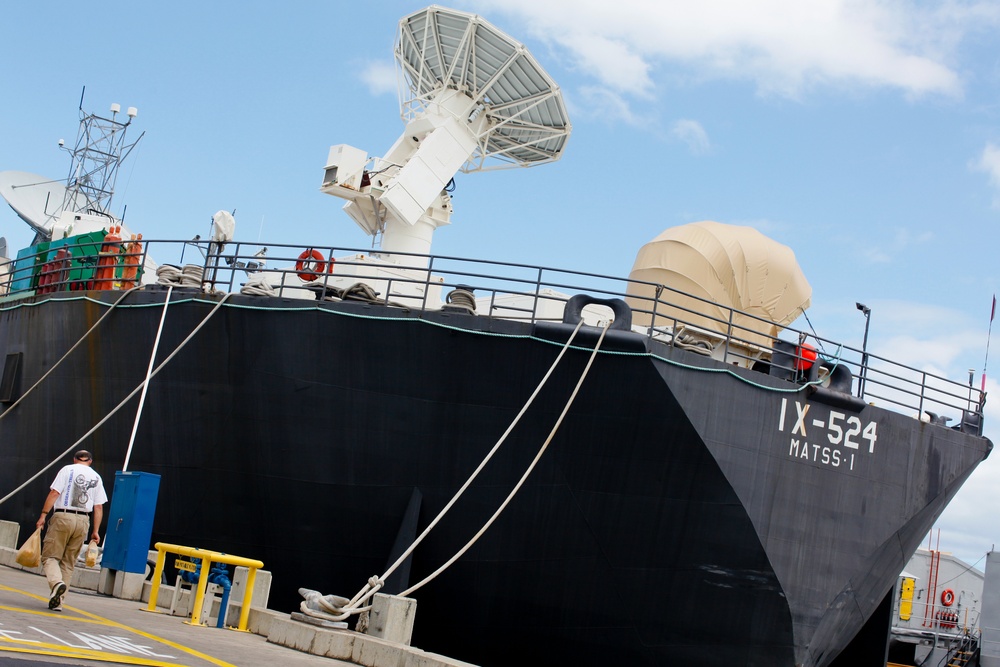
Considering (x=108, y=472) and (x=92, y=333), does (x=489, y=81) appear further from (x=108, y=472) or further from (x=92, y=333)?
(x=108, y=472)

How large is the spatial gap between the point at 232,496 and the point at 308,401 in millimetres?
1893

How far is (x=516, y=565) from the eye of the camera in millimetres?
13336

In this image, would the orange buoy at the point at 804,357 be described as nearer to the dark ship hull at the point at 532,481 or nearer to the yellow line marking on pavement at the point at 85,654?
the dark ship hull at the point at 532,481

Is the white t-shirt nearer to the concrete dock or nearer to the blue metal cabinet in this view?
the concrete dock

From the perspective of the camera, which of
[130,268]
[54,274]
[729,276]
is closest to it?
[130,268]

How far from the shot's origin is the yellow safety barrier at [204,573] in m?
10.6

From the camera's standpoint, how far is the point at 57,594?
9.49 metres

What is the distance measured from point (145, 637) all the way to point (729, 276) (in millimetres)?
11980

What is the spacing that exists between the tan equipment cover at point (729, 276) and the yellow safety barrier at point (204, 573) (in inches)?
349

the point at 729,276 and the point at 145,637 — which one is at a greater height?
the point at 729,276

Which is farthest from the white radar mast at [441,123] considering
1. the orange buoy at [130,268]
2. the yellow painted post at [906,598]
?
the yellow painted post at [906,598]

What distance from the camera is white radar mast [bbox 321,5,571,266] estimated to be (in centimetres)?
1877

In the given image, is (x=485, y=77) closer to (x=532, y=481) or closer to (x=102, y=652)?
(x=532, y=481)

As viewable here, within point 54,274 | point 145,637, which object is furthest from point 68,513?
point 54,274
